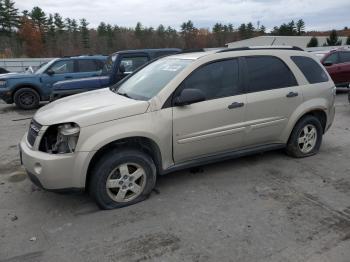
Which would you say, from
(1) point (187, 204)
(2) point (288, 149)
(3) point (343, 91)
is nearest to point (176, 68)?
(1) point (187, 204)

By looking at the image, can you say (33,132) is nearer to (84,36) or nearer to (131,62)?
(131,62)

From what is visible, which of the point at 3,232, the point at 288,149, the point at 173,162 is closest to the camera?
the point at 3,232

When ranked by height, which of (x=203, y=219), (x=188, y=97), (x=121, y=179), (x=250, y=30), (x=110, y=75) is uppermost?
(x=250, y=30)

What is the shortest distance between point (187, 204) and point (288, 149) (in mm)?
2258

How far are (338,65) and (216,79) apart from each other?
1042 centimetres

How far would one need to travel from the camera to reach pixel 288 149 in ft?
18.7

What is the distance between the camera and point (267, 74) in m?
5.19

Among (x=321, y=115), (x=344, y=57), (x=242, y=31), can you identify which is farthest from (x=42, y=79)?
(x=242, y=31)

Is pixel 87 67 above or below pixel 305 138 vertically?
above

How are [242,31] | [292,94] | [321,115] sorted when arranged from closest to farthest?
[292,94]
[321,115]
[242,31]

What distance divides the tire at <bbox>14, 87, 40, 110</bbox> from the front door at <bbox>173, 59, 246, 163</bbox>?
8.86 m

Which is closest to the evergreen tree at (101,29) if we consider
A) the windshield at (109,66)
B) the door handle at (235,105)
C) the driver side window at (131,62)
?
the windshield at (109,66)

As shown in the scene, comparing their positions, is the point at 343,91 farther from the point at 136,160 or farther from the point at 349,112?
the point at 136,160

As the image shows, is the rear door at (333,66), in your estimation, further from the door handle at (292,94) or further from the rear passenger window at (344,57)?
the door handle at (292,94)
